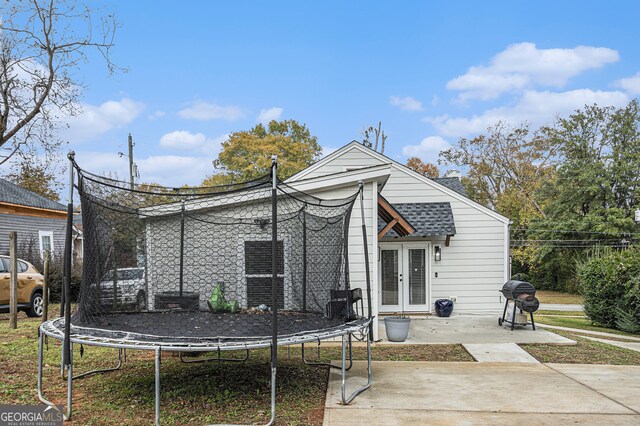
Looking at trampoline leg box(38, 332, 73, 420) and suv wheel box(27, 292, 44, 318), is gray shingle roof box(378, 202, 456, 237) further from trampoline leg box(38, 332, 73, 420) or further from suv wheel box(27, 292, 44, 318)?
trampoline leg box(38, 332, 73, 420)

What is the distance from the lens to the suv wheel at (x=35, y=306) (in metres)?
12.6

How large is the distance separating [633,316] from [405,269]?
19.1 ft

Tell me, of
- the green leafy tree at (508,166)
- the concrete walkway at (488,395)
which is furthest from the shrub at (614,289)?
the green leafy tree at (508,166)

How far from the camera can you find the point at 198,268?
19.4ft

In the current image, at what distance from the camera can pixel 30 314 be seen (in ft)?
41.5

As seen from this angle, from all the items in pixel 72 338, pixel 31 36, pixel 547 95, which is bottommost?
pixel 72 338

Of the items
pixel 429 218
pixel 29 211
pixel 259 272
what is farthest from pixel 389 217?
pixel 29 211

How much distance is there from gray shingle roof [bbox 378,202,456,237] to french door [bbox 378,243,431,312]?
2.24ft

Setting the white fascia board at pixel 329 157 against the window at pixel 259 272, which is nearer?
Answer: the window at pixel 259 272

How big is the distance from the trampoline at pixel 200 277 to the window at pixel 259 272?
0.01m

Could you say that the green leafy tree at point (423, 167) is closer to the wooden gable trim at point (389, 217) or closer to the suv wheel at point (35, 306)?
the wooden gable trim at point (389, 217)

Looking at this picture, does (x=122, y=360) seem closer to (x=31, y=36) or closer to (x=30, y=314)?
(x=30, y=314)

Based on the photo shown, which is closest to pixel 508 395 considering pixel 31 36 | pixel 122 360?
pixel 122 360

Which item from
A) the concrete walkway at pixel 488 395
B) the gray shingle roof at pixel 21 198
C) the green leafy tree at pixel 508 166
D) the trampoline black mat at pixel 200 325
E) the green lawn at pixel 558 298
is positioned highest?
the green leafy tree at pixel 508 166
